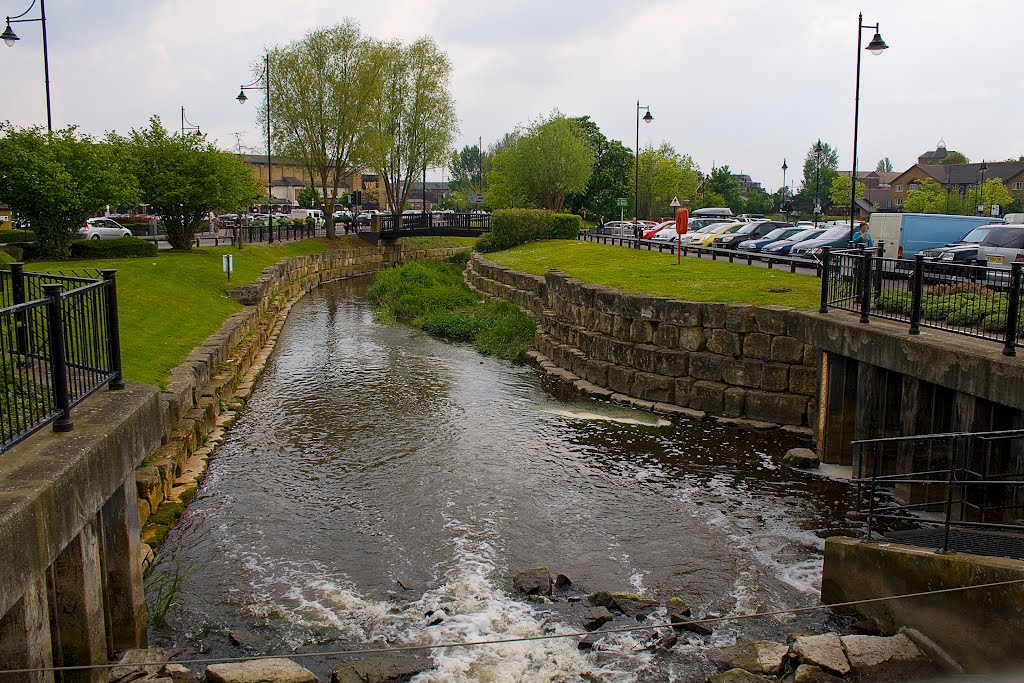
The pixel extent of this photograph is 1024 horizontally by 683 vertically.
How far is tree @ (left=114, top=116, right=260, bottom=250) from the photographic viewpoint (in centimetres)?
3262

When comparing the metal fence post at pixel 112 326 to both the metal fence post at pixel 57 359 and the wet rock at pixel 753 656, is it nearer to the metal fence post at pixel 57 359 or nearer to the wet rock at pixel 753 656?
the metal fence post at pixel 57 359

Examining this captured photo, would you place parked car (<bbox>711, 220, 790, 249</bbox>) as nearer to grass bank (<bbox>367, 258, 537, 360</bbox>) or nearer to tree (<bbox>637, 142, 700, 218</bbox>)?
grass bank (<bbox>367, 258, 537, 360</bbox>)

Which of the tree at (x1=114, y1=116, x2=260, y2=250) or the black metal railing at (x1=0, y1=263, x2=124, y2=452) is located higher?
the tree at (x1=114, y1=116, x2=260, y2=250)

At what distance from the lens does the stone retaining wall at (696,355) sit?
630 inches

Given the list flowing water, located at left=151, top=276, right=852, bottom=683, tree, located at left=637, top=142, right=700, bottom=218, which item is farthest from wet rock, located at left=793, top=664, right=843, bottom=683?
tree, located at left=637, top=142, right=700, bottom=218

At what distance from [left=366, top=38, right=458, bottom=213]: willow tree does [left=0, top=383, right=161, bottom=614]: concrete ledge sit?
4983cm

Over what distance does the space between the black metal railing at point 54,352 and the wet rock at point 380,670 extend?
3232 millimetres

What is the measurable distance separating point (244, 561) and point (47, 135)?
73.4 feet

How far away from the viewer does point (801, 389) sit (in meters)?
15.9

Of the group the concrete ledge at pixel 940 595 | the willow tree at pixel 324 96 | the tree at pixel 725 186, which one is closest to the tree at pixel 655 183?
the tree at pixel 725 186

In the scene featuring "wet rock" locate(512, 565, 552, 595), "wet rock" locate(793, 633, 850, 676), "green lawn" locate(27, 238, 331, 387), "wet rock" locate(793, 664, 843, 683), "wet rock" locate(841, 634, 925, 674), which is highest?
"green lawn" locate(27, 238, 331, 387)

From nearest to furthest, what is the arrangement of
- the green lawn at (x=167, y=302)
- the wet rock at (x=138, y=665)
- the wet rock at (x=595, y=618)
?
1. the wet rock at (x=138, y=665)
2. the wet rock at (x=595, y=618)
3. the green lawn at (x=167, y=302)

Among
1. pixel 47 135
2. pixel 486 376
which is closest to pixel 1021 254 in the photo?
pixel 486 376

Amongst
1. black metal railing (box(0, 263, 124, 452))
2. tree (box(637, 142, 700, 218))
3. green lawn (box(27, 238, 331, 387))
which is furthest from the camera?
tree (box(637, 142, 700, 218))
